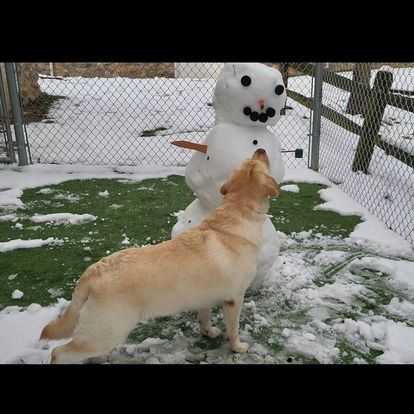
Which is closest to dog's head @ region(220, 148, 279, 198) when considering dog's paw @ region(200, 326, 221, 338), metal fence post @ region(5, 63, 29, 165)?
dog's paw @ region(200, 326, 221, 338)

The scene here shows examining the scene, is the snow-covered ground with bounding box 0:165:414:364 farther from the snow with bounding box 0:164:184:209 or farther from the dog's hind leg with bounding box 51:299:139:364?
the snow with bounding box 0:164:184:209

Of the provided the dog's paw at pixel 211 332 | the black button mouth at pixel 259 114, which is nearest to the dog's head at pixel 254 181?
the black button mouth at pixel 259 114

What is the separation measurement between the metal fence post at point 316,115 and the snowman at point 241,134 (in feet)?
9.40

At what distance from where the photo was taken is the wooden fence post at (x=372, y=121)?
554cm

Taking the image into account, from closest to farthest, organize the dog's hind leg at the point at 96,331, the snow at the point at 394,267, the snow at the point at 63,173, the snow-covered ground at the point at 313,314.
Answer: the dog's hind leg at the point at 96,331 → the snow-covered ground at the point at 313,314 → the snow at the point at 394,267 → the snow at the point at 63,173

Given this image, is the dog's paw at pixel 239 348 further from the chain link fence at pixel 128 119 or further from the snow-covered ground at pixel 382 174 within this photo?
the chain link fence at pixel 128 119

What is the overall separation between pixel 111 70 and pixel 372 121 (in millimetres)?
7146

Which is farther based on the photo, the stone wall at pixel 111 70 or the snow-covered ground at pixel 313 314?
the stone wall at pixel 111 70

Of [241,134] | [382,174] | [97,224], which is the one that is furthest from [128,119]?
[241,134]

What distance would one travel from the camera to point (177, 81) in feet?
34.4

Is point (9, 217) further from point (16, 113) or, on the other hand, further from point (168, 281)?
point (168, 281)

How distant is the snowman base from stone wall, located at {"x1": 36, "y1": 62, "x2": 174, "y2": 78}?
7.86 m

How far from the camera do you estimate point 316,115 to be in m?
6.19

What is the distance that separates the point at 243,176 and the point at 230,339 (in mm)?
977
